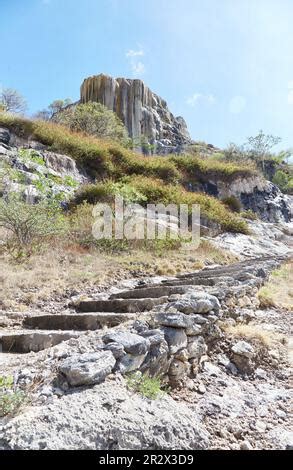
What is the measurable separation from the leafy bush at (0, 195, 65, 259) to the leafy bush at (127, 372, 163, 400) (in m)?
5.24

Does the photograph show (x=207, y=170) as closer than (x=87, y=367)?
No

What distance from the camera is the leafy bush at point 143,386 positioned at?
6.48 ft

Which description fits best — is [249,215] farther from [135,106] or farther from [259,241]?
[135,106]

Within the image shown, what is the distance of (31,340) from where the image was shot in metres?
2.86

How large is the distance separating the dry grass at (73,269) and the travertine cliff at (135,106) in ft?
54.4

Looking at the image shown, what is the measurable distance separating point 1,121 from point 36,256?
8.64 meters

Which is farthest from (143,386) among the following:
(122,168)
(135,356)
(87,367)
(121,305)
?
(122,168)


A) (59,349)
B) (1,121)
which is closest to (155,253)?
(59,349)

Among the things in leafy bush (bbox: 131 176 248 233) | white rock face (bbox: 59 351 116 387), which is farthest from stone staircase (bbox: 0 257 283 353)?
leafy bush (bbox: 131 176 248 233)

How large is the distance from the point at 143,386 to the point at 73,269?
14.7ft

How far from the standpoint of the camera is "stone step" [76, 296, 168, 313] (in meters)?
3.80

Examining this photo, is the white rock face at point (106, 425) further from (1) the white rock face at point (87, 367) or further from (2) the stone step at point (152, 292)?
(2) the stone step at point (152, 292)

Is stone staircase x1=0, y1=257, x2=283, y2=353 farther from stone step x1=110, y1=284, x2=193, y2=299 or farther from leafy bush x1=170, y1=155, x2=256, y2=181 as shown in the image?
leafy bush x1=170, y1=155, x2=256, y2=181

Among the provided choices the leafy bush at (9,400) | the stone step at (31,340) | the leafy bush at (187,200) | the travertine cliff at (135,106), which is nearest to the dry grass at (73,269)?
the stone step at (31,340)
